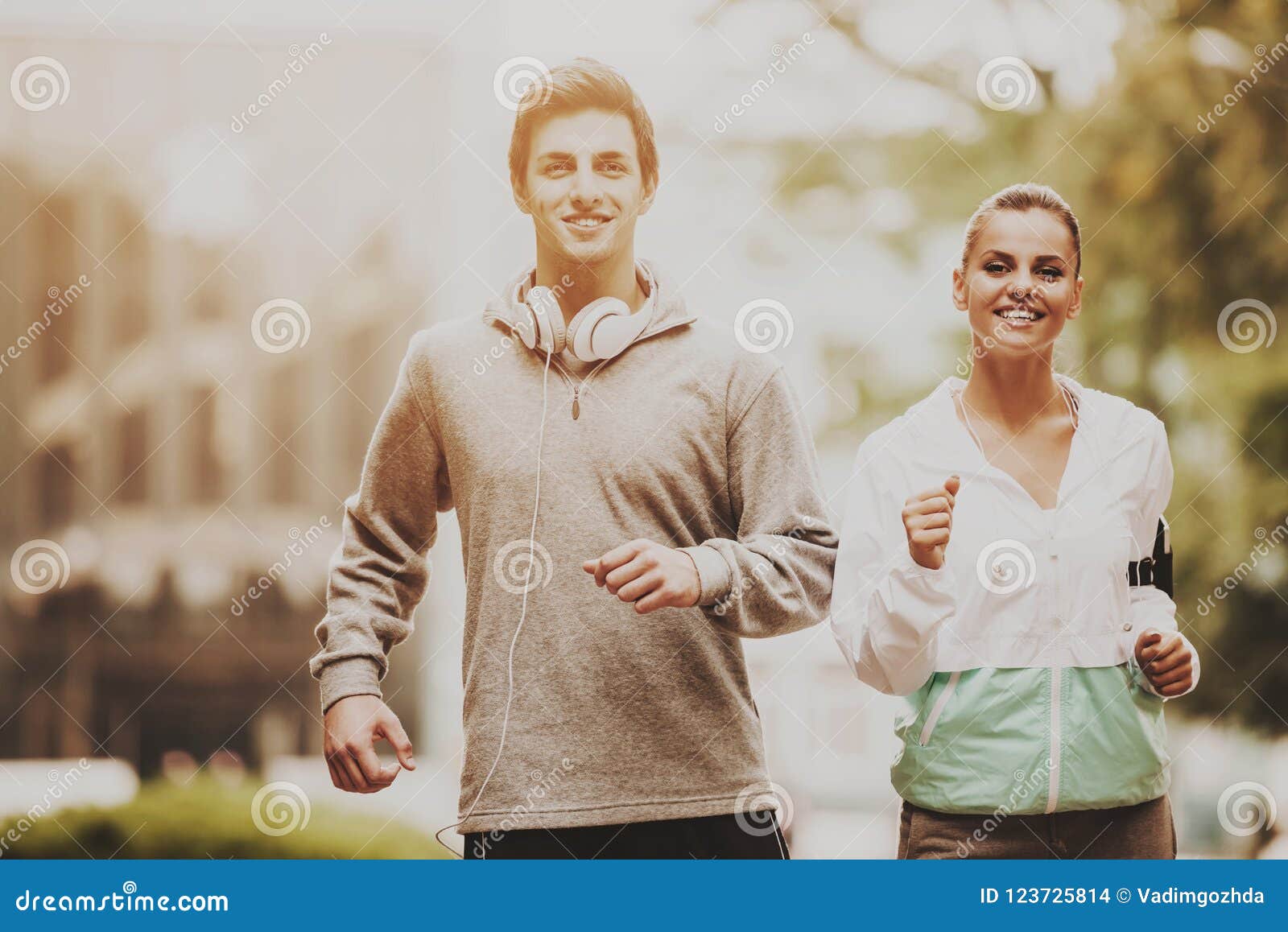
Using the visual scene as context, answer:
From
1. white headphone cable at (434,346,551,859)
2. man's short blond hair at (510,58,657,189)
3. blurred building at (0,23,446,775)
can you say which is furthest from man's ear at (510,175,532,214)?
blurred building at (0,23,446,775)

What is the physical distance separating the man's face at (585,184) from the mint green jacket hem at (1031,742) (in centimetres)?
99

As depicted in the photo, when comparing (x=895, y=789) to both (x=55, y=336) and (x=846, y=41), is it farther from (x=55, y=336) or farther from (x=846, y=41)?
(x=55, y=336)

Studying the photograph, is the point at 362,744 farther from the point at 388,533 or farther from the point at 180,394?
the point at 180,394

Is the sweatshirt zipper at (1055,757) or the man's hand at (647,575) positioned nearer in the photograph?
the man's hand at (647,575)

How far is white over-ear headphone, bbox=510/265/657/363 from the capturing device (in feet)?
8.01

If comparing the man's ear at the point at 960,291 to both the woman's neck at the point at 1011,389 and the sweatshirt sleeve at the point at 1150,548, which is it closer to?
the woman's neck at the point at 1011,389

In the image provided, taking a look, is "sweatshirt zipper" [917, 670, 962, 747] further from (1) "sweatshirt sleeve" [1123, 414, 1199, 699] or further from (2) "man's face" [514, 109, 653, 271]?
(2) "man's face" [514, 109, 653, 271]

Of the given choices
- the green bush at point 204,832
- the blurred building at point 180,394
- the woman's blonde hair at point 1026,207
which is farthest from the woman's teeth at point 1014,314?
the blurred building at point 180,394

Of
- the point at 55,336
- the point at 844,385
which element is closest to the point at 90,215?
the point at 55,336

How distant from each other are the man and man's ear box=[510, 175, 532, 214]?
0.04 meters

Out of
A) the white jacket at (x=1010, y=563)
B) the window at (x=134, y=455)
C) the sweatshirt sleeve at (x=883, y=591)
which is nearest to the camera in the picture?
the sweatshirt sleeve at (x=883, y=591)

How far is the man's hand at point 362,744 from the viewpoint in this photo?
2354 millimetres

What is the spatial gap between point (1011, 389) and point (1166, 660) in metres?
0.54
